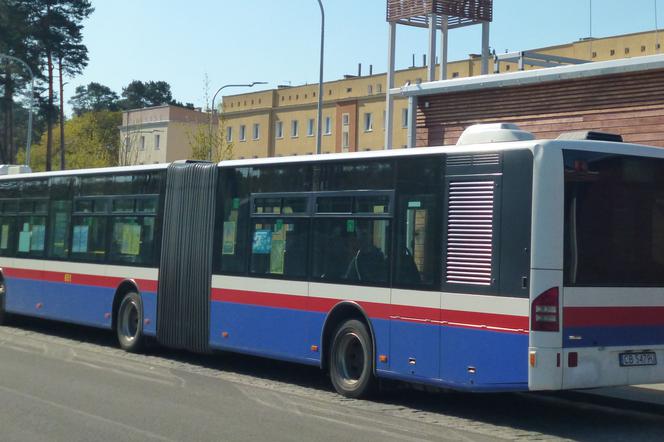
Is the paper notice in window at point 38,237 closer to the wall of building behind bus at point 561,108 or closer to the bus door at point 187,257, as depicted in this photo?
the bus door at point 187,257

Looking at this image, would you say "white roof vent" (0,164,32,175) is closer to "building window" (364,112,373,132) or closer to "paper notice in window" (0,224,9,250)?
"paper notice in window" (0,224,9,250)

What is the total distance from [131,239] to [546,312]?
9196 mm

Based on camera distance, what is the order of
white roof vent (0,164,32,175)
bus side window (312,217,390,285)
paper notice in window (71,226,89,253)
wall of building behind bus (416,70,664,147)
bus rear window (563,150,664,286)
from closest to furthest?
bus rear window (563,150,664,286) → bus side window (312,217,390,285) → wall of building behind bus (416,70,664,147) → paper notice in window (71,226,89,253) → white roof vent (0,164,32,175)

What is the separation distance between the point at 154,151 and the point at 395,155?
80460mm

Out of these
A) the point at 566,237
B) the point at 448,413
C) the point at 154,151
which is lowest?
the point at 448,413

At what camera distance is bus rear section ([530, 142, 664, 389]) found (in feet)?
35.1

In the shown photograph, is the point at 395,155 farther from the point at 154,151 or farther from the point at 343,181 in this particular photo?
the point at 154,151

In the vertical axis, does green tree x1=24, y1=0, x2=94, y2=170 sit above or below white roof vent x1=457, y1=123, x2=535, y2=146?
above

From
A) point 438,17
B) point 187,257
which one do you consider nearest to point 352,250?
point 187,257

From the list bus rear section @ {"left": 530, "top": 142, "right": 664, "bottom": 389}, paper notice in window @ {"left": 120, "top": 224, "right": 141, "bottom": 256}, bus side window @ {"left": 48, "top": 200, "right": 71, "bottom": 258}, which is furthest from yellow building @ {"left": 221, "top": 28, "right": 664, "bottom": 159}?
bus rear section @ {"left": 530, "top": 142, "right": 664, "bottom": 389}

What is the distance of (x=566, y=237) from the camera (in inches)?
427

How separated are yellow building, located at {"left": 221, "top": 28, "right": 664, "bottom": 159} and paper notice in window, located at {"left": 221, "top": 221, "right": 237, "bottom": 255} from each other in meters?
50.2

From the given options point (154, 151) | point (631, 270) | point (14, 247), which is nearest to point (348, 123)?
point (154, 151)

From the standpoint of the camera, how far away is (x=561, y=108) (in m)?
19.2
